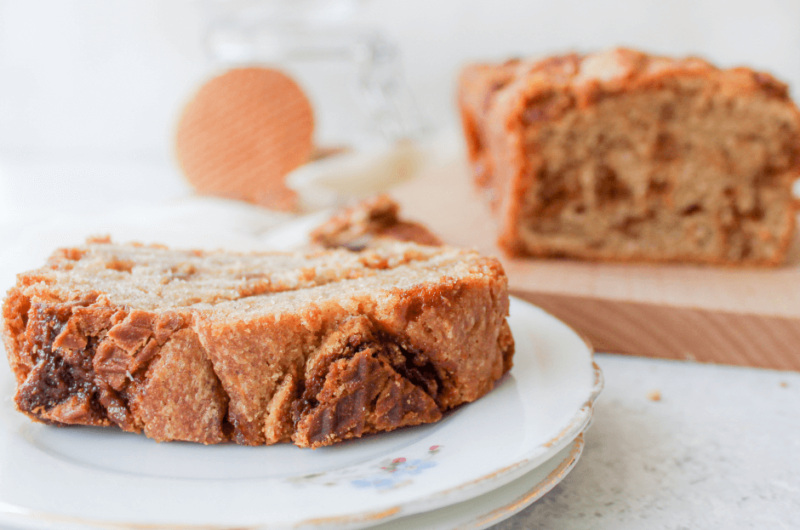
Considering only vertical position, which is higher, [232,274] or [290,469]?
[232,274]

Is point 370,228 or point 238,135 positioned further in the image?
point 238,135

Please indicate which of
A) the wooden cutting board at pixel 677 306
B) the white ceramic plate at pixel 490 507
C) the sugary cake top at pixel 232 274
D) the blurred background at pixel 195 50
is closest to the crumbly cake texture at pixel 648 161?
the wooden cutting board at pixel 677 306

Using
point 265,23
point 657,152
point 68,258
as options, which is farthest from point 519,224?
point 265,23

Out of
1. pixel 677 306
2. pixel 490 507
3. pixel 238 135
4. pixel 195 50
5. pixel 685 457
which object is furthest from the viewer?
pixel 195 50

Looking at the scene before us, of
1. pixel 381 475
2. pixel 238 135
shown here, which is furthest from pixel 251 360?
pixel 238 135

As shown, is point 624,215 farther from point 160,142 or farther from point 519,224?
point 160,142

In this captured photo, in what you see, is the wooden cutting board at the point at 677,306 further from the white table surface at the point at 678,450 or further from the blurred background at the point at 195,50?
the blurred background at the point at 195,50

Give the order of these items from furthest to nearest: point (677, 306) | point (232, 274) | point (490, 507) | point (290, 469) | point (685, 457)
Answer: point (677, 306)
point (232, 274)
point (685, 457)
point (290, 469)
point (490, 507)

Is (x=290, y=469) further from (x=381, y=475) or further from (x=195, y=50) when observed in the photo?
(x=195, y=50)
